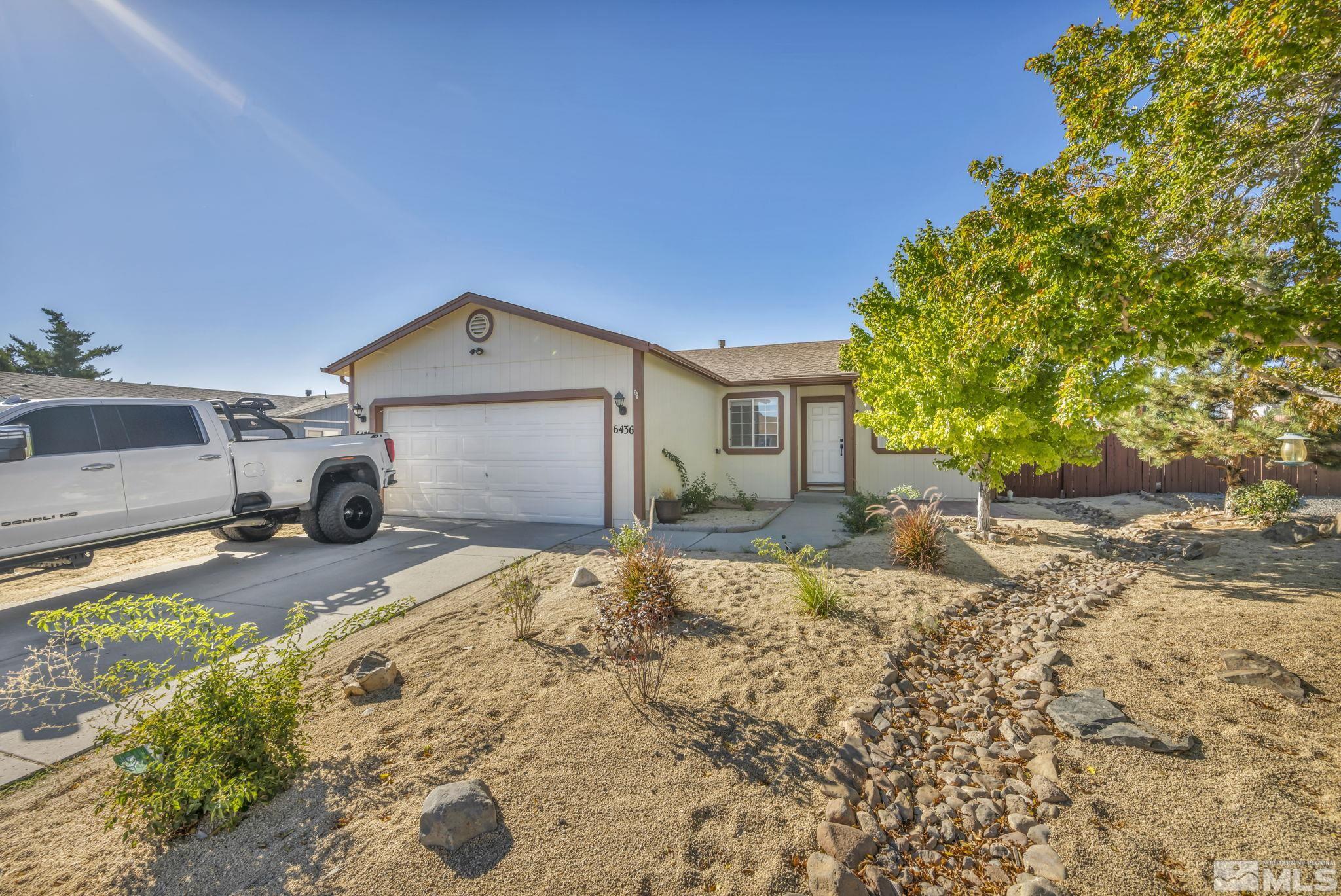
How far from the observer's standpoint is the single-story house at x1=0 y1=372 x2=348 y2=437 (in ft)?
39.0

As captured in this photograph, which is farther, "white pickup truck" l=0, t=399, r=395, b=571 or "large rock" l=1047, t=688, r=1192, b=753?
"white pickup truck" l=0, t=399, r=395, b=571

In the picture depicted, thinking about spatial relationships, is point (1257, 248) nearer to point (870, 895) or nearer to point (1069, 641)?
point (1069, 641)

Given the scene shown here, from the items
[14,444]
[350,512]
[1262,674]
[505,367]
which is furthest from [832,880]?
[505,367]

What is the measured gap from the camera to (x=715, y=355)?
15.4 m

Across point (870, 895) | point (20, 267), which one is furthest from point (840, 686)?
point (20, 267)

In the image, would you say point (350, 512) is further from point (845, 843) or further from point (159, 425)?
point (845, 843)

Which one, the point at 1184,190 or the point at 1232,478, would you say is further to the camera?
the point at 1232,478

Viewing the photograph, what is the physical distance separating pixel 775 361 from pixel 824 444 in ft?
8.51

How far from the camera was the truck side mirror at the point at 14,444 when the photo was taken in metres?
4.33

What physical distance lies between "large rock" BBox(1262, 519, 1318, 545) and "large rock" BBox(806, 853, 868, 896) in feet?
30.3

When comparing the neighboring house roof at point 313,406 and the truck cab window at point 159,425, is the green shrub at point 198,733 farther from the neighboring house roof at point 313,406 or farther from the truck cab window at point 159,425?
the neighboring house roof at point 313,406

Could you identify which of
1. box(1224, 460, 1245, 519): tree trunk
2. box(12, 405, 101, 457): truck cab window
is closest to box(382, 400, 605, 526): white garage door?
box(12, 405, 101, 457): truck cab window

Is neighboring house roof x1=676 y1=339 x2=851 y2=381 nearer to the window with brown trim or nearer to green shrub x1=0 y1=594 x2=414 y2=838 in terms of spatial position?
the window with brown trim

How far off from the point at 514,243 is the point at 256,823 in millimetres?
10041
